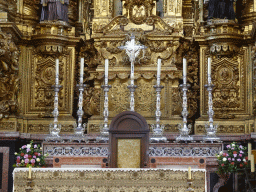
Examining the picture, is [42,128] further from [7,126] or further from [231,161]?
[231,161]

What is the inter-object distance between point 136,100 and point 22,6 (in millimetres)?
3521

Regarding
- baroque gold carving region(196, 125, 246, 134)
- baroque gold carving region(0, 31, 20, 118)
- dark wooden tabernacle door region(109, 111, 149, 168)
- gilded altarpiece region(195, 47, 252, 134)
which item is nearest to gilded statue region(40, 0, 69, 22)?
baroque gold carving region(0, 31, 20, 118)

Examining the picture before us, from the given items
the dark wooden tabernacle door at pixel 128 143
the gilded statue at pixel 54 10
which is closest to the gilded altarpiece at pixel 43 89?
the gilded statue at pixel 54 10

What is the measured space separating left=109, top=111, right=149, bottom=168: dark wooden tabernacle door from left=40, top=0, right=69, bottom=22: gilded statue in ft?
14.6

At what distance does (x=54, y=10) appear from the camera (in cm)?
1305

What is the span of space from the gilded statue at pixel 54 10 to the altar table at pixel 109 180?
576cm

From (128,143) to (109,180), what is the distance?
1.50 meters

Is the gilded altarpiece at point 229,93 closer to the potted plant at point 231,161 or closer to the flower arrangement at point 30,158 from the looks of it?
the potted plant at point 231,161

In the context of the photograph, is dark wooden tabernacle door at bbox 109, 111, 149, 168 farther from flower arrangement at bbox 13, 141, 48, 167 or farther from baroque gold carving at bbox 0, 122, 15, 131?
baroque gold carving at bbox 0, 122, 15, 131

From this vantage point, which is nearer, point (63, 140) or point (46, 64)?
point (63, 140)

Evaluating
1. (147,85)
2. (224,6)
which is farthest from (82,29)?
(224,6)

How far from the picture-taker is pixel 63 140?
11.2 metres

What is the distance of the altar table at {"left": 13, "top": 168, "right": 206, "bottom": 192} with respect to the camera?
26.3 ft

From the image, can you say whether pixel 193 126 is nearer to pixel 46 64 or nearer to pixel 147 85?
pixel 147 85
